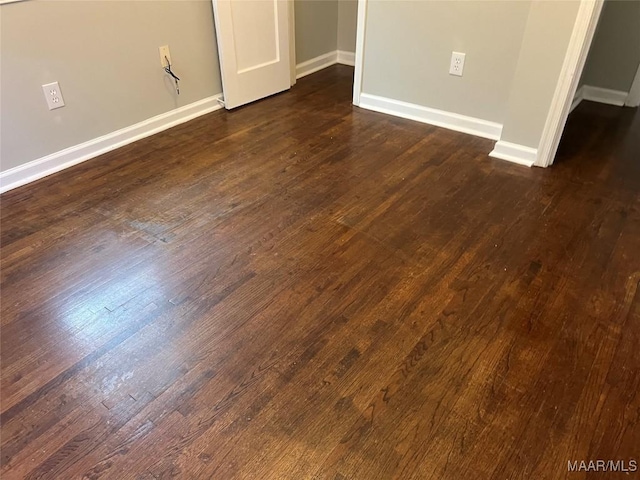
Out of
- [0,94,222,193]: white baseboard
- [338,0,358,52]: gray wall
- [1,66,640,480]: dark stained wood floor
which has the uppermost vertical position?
[338,0,358,52]: gray wall

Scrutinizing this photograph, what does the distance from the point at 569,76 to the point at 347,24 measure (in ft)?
7.01

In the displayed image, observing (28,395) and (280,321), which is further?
(280,321)

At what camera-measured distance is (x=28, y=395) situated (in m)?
1.40

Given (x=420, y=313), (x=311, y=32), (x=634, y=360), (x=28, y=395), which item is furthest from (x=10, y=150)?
(x=634, y=360)

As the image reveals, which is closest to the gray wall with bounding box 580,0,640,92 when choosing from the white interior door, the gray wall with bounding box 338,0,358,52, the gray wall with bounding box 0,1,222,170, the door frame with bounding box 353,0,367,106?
the door frame with bounding box 353,0,367,106

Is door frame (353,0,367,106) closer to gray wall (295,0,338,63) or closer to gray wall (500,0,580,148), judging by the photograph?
gray wall (295,0,338,63)

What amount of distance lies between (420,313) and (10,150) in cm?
207

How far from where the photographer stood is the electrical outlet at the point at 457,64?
107 inches

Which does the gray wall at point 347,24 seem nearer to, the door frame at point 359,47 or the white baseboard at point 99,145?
the door frame at point 359,47

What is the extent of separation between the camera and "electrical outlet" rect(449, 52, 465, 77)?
2711 millimetres

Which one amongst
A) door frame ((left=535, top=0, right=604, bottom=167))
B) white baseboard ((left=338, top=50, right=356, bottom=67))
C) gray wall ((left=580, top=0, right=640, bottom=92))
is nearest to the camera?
door frame ((left=535, top=0, right=604, bottom=167))

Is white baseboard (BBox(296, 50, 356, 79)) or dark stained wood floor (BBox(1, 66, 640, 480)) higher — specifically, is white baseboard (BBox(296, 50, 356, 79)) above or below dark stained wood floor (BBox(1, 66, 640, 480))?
above

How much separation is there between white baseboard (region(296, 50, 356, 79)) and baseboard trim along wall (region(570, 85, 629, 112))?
171 centimetres

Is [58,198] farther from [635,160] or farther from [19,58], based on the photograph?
[635,160]
